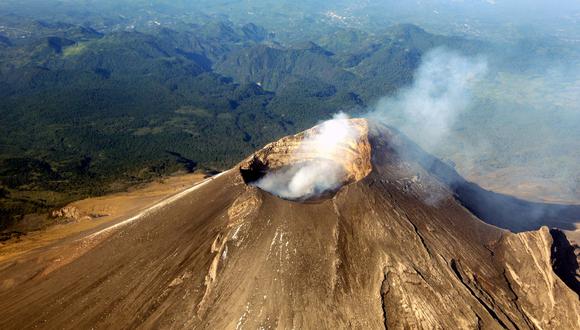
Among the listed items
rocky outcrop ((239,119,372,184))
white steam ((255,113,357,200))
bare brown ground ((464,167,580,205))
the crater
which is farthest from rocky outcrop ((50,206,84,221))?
bare brown ground ((464,167,580,205))

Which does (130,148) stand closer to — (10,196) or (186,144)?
(186,144)

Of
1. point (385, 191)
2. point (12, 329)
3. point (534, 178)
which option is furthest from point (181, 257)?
point (534, 178)

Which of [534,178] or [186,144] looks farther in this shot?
[186,144]

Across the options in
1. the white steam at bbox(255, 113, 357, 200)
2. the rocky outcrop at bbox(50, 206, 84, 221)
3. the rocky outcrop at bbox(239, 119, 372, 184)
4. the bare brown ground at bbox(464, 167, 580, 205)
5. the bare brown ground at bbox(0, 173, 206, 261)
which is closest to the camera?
the rocky outcrop at bbox(239, 119, 372, 184)

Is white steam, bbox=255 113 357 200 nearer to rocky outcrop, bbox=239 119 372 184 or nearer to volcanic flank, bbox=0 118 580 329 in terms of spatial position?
rocky outcrop, bbox=239 119 372 184

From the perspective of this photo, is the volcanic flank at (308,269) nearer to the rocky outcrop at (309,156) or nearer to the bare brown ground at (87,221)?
the rocky outcrop at (309,156)

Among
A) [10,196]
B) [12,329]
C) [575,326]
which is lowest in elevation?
[10,196]

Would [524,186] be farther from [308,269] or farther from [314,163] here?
[308,269]
